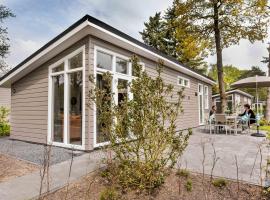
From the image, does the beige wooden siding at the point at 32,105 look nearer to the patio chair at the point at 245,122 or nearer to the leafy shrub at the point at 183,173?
the leafy shrub at the point at 183,173

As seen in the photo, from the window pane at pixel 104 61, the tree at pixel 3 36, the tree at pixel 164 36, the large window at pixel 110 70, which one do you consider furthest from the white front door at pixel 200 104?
the tree at pixel 3 36

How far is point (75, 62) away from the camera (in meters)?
6.45

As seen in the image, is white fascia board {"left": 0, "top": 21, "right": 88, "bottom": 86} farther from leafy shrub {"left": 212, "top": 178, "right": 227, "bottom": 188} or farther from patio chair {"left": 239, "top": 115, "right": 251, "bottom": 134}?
→ patio chair {"left": 239, "top": 115, "right": 251, "bottom": 134}

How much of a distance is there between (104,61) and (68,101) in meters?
1.60

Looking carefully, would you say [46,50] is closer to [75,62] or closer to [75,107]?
[75,62]

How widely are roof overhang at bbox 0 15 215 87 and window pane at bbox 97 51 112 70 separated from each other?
17.6 inches

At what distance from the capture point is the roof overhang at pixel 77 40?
5.60 meters

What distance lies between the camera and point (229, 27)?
1324cm

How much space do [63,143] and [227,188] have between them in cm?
477

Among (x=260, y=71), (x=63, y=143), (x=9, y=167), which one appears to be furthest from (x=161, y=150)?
(x=260, y=71)

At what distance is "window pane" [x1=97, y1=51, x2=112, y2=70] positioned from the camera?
6.25 meters

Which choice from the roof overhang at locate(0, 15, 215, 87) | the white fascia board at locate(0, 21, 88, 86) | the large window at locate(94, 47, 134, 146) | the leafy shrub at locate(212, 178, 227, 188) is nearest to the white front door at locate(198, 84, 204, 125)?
the roof overhang at locate(0, 15, 215, 87)

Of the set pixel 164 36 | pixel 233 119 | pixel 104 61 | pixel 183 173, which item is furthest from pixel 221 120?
pixel 164 36

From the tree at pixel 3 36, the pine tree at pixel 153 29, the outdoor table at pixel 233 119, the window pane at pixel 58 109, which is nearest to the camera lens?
the window pane at pixel 58 109
